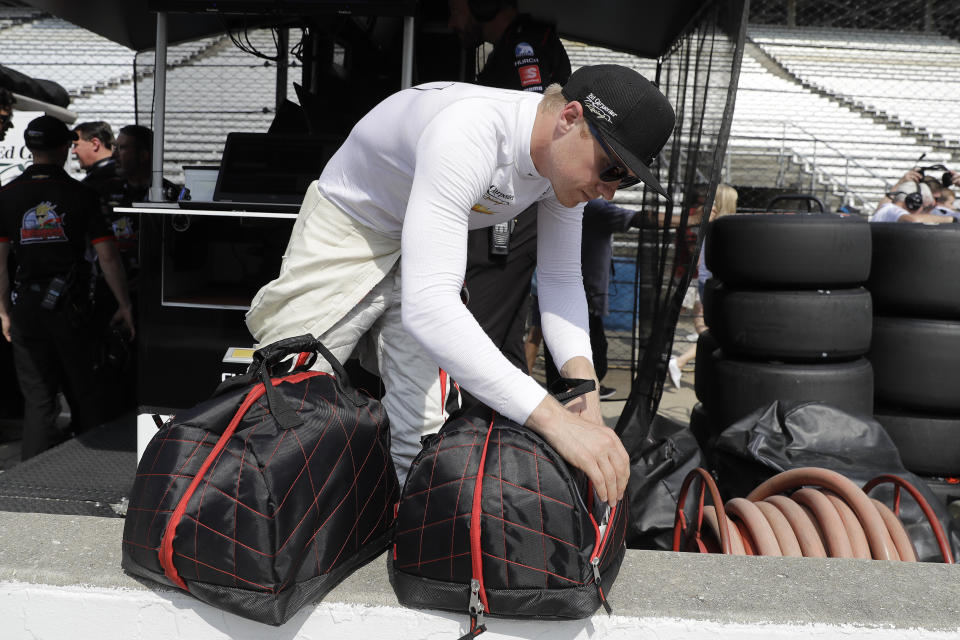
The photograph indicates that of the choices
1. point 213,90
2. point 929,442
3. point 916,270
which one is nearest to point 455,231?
point 916,270

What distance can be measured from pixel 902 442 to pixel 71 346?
13.7 feet

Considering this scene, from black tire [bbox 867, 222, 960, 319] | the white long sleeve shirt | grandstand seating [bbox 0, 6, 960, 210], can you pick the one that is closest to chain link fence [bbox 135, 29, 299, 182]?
grandstand seating [bbox 0, 6, 960, 210]

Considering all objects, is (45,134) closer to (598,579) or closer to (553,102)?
(553,102)

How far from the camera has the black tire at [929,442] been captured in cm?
326

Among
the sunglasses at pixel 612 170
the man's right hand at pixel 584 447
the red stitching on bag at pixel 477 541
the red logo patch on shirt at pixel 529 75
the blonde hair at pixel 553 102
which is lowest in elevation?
the red stitching on bag at pixel 477 541

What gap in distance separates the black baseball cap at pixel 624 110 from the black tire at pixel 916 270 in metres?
2.22

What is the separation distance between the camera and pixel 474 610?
141cm

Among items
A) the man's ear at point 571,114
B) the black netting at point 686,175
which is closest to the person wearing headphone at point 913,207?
the black netting at point 686,175

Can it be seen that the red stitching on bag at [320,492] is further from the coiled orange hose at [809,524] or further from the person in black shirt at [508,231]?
the person in black shirt at [508,231]

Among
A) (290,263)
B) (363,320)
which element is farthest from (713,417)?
(290,263)

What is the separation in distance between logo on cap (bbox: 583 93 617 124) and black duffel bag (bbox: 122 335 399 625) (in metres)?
0.81

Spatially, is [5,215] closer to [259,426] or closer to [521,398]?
[259,426]

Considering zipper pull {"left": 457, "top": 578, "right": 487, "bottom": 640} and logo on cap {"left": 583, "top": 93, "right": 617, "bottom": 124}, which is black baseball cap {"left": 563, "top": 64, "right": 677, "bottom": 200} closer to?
logo on cap {"left": 583, "top": 93, "right": 617, "bottom": 124}

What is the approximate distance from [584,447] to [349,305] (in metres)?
0.82
